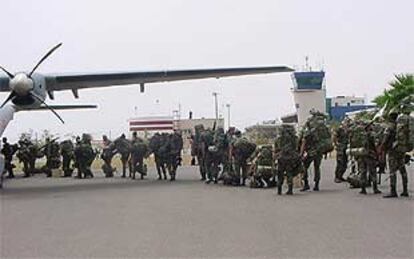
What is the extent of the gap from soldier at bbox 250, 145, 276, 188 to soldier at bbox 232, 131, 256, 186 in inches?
25.0

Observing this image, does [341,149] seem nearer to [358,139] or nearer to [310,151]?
[310,151]

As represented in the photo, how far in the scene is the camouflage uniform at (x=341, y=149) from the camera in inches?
632

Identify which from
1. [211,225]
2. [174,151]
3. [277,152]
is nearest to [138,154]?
[174,151]

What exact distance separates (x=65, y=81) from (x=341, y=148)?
28.3 feet

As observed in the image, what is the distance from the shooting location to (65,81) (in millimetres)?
19266

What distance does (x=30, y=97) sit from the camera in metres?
17.0

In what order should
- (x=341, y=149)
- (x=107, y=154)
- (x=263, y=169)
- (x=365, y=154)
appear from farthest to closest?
(x=107, y=154)
(x=341, y=149)
(x=263, y=169)
(x=365, y=154)

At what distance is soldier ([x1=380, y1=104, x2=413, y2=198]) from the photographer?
1194 cm

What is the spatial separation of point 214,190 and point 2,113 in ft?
25.7

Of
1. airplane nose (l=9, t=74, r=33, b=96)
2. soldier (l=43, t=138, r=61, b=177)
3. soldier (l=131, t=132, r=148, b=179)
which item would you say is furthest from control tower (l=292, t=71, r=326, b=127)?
airplane nose (l=9, t=74, r=33, b=96)

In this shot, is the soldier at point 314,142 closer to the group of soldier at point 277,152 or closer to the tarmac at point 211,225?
the group of soldier at point 277,152

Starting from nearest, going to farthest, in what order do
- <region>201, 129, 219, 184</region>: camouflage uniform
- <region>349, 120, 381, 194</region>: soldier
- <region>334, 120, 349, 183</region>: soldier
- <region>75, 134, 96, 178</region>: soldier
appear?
<region>349, 120, 381, 194</region>: soldier, <region>334, 120, 349, 183</region>: soldier, <region>201, 129, 219, 184</region>: camouflage uniform, <region>75, 134, 96, 178</region>: soldier

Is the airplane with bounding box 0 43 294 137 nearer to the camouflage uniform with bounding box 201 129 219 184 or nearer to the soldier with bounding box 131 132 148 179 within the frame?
the soldier with bounding box 131 132 148 179

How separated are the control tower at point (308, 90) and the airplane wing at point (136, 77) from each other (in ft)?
228
